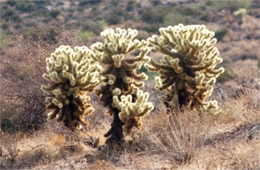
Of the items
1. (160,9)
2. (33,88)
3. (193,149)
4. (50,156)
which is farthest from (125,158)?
(160,9)

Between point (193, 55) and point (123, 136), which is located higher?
point (193, 55)

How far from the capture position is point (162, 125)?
8.16 m

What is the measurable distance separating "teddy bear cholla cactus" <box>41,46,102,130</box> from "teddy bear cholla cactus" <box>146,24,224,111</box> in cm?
131

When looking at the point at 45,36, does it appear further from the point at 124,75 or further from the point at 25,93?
the point at 124,75

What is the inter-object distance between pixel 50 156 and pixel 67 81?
1263 millimetres

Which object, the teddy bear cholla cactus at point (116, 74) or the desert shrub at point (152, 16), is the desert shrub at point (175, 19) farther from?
the teddy bear cholla cactus at point (116, 74)

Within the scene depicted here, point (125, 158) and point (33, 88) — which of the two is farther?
point (33, 88)

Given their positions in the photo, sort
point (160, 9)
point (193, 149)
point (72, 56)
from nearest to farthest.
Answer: point (193, 149) → point (72, 56) → point (160, 9)

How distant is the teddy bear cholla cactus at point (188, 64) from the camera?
850 centimetres

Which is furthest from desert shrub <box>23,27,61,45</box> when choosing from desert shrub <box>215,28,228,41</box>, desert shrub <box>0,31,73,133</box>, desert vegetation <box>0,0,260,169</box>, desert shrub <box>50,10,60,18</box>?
desert shrub <box>50,10,60,18</box>

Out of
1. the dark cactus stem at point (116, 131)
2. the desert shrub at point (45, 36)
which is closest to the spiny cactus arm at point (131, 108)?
the dark cactus stem at point (116, 131)

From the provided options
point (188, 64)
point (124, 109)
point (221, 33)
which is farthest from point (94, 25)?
point (124, 109)

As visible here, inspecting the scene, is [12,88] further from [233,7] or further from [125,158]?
[233,7]

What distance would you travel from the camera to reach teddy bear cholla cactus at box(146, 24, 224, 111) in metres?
8.50
